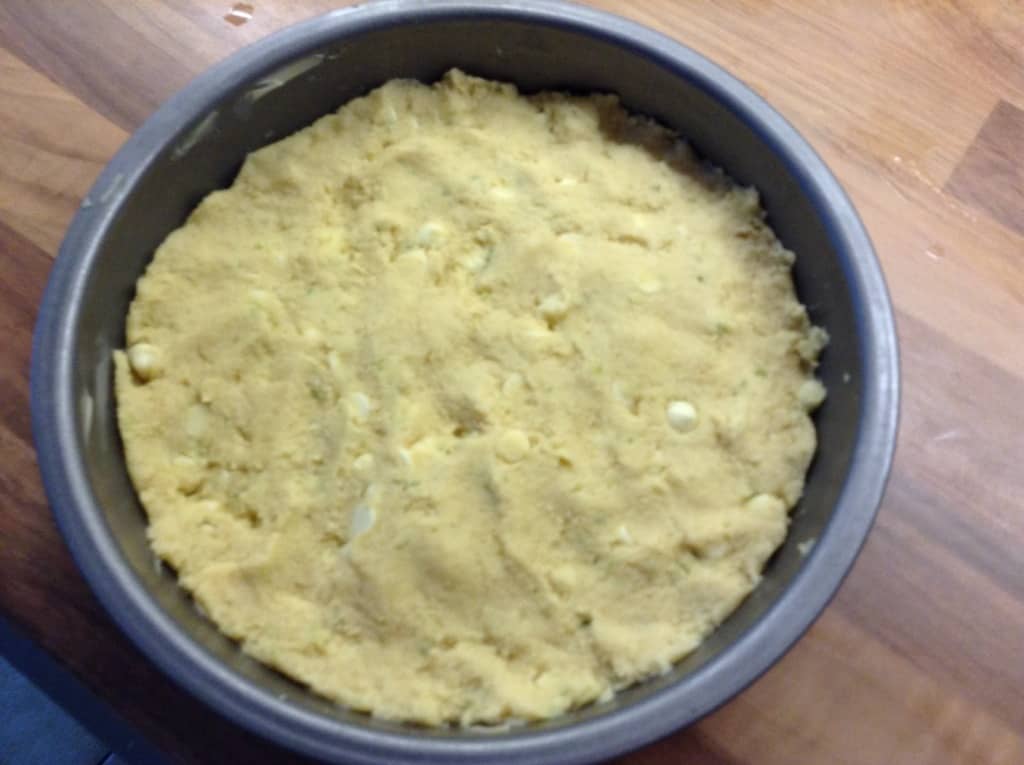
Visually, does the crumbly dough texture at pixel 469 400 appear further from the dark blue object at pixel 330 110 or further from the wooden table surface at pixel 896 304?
the wooden table surface at pixel 896 304

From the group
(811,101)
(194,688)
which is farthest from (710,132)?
(194,688)

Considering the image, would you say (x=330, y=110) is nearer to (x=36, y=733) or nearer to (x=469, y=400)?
(x=469, y=400)

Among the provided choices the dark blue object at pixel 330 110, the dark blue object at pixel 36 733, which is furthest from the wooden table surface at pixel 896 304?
the dark blue object at pixel 36 733

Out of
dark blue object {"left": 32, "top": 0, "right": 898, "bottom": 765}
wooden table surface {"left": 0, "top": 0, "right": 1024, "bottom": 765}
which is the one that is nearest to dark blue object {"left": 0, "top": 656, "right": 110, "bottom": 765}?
wooden table surface {"left": 0, "top": 0, "right": 1024, "bottom": 765}

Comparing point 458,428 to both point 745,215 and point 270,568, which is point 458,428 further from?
point 745,215

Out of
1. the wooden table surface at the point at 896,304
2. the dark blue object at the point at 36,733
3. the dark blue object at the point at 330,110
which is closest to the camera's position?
the dark blue object at the point at 330,110
